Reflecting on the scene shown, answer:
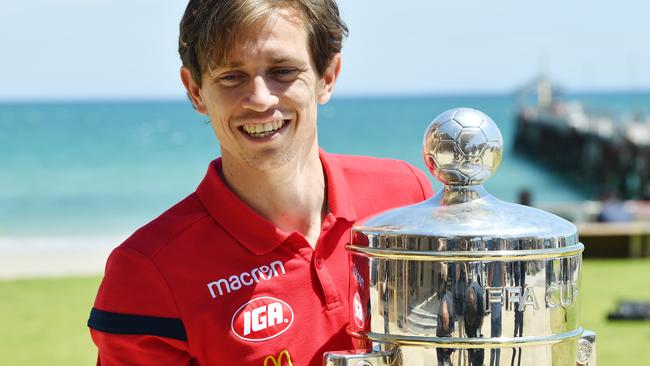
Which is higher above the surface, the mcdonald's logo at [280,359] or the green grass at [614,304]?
the mcdonald's logo at [280,359]

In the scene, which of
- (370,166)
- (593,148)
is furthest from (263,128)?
(593,148)

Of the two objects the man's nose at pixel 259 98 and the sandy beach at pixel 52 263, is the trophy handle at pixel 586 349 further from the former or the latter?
the sandy beach at pixel 52 263

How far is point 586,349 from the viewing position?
217cm

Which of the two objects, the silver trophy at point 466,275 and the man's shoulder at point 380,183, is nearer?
the silver trophy at point 466,275

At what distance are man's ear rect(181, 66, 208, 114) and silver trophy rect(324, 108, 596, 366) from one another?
556 mm

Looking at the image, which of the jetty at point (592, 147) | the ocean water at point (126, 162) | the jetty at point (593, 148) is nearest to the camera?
the ocean water at point (126, 162)

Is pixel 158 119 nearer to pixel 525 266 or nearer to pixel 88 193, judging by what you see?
pixel 88 193

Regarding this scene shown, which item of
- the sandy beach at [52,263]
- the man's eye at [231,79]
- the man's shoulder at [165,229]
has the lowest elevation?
the sandy beach at [52,263]

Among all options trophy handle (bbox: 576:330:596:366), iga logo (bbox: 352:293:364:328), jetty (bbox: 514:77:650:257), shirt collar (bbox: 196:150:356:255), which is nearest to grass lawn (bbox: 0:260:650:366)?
jetty (bbox: 514:77:650:257)

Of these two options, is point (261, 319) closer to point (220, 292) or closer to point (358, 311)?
point (220, 292)

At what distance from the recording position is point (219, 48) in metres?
2.34

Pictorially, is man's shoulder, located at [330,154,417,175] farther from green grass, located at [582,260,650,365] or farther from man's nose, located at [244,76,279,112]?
green grass, located at [582,260,650,365]

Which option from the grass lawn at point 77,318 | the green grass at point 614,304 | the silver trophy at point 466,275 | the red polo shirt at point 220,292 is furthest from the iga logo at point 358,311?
the grass lawn at point 77,318

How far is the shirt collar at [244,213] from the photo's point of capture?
249 centimetres
